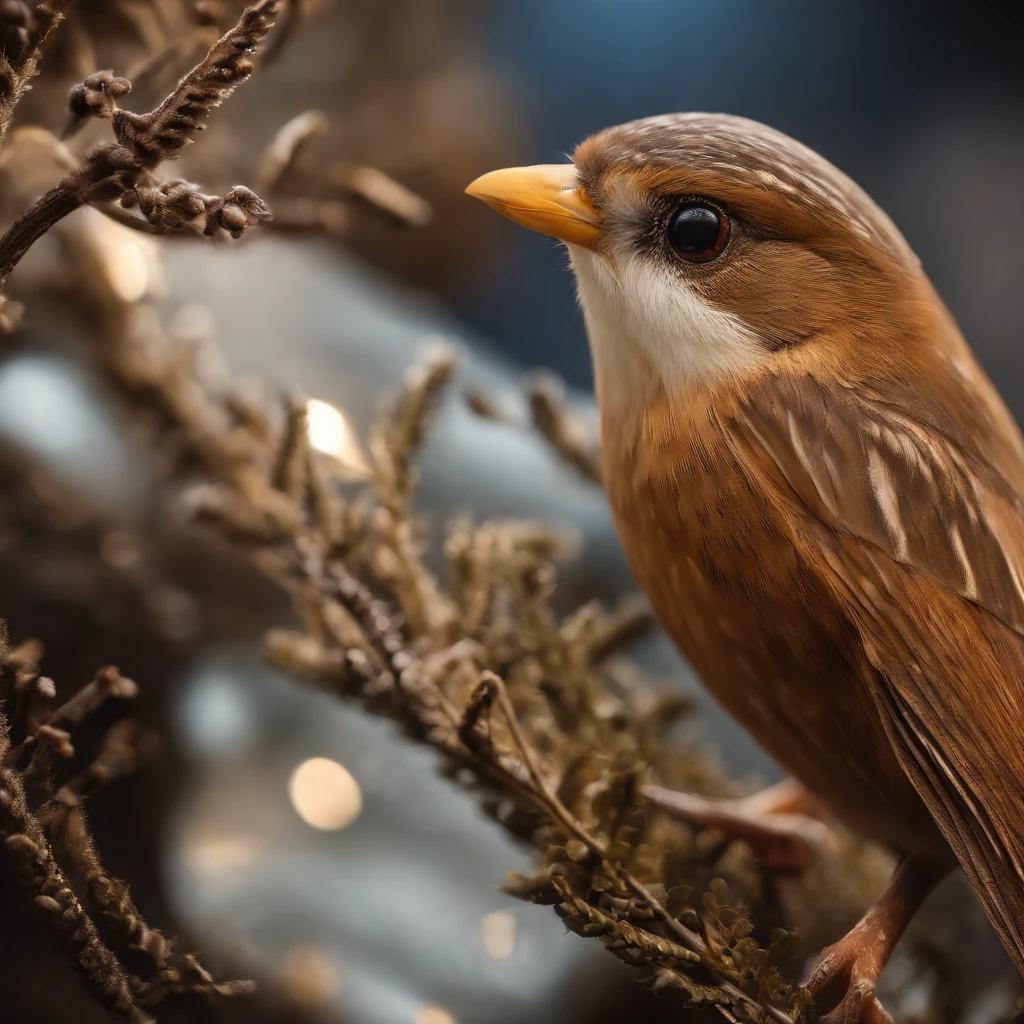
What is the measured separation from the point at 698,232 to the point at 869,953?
574 millimetres

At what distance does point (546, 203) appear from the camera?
820 millimetres

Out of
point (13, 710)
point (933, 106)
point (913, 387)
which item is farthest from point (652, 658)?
point (933, 106)

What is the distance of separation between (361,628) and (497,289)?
1.52 meters

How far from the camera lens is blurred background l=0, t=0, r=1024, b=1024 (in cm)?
98

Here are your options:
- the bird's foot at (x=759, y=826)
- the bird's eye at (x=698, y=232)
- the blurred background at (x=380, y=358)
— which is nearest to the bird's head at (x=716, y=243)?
the bird's eye at (x=698, y=232)

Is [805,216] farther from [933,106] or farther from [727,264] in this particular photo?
[933,106]

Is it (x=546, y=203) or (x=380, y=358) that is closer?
(x=546, y=203)

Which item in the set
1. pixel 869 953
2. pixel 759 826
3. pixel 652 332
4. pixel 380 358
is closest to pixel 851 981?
pixel 869 953

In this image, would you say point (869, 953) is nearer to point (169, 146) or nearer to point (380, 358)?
point (169, 146)

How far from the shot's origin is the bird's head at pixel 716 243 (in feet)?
2.57

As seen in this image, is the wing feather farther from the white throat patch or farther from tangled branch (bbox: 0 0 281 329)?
tangled branch (bbox: 0 0 281 329)

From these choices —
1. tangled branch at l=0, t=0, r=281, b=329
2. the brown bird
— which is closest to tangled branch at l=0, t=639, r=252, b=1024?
tangled branch at l=0, t=0, r=281, b=329

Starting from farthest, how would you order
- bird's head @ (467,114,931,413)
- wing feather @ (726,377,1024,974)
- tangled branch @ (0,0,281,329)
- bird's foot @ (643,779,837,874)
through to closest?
bird's foot @ (643,779,837,874) → bird's head @ (467,114,931,413) → wing feather @ (726,377,1024,974) → tangled branch @ (0,0,281,329)

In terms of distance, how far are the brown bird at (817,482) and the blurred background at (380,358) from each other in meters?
0.31
